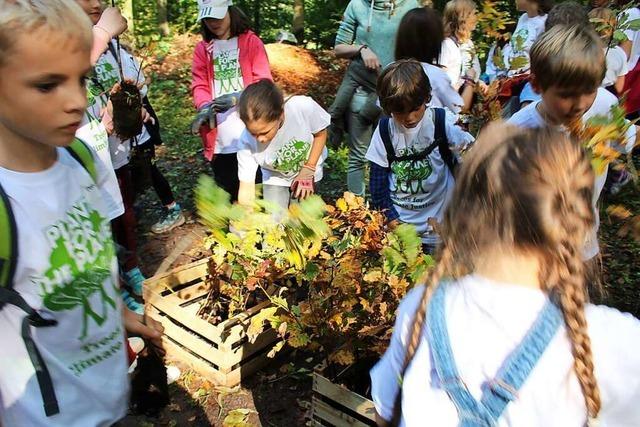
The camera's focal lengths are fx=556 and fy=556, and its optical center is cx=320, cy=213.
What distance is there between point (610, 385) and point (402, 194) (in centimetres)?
220

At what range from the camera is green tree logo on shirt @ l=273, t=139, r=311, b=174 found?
11.9 ft

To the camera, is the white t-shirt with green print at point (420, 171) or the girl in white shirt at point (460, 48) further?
the girl in white shirt at point (460, 48)

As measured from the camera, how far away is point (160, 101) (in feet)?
30.1

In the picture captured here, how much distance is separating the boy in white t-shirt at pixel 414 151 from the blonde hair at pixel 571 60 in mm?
687

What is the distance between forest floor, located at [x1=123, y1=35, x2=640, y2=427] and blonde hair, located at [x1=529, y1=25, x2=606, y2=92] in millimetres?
652

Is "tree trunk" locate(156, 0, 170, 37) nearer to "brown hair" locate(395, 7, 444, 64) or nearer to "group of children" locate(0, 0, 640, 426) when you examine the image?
"brown hair" locate(395, 7, 444, 64)

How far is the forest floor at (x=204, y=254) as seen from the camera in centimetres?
310

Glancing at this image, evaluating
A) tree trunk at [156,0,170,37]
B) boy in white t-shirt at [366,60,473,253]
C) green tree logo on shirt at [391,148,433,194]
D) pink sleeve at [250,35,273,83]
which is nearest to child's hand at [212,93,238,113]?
pink sleeve at [250,35,273,83]

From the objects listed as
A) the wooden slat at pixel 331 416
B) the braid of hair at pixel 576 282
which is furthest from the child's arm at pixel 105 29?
the braid of hair at pixel 576 282

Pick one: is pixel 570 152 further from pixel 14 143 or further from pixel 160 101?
pixel 160 101

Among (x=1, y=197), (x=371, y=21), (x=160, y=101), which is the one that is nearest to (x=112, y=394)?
(x=1, y=197)

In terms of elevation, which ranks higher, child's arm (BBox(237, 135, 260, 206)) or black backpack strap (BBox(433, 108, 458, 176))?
black backpack strap (BBox(433, 108, 458, 176))

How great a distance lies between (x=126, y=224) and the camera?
387 cm

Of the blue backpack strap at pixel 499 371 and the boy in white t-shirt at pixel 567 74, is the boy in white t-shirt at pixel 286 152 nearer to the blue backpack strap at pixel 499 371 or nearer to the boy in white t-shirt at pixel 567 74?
the boy in white t-shirt at pixel 567 74
